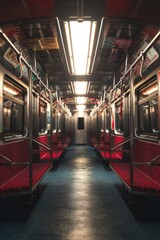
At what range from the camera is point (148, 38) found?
4.39 m

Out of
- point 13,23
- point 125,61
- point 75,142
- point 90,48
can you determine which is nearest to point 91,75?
point 125,61

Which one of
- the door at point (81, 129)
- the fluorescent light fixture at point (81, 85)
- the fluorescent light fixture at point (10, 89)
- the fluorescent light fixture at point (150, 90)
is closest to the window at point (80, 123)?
the door at point (81, 129)

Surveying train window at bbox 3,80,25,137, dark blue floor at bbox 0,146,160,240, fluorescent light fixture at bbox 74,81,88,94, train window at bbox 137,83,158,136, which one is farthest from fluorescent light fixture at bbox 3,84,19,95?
fluorescent light fixture at bbox 74,81,88,94

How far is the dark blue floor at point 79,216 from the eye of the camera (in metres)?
2.94

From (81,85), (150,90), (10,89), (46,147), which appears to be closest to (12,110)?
(10,89)

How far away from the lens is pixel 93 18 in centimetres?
325

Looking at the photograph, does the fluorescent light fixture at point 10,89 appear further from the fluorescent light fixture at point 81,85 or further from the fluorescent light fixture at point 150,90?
the fluorescent light fixture at point 81,85

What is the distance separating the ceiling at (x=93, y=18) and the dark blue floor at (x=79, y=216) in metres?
2.67

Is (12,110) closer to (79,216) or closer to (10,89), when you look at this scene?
(10,89)

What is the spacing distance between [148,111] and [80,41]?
1.90 m

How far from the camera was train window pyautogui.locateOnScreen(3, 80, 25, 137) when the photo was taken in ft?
13.6

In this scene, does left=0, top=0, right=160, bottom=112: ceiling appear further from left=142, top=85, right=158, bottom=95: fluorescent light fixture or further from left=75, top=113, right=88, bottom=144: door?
left=75, top=113, right=88, bottom=144: door

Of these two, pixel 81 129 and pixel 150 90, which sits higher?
pixel 150 90

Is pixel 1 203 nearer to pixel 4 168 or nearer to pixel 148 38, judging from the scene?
pixel 4 168
